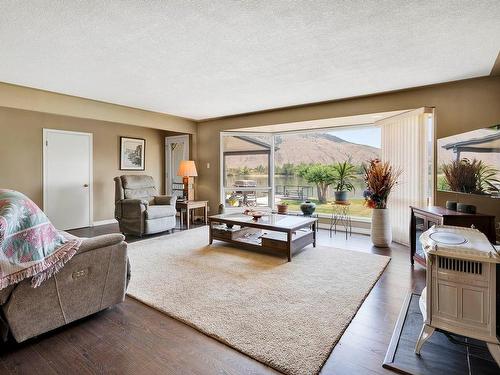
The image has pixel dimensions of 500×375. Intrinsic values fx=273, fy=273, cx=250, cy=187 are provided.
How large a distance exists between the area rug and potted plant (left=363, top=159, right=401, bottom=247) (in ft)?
1.94

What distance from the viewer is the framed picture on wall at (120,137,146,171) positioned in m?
6.11

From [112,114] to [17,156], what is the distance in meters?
1.70

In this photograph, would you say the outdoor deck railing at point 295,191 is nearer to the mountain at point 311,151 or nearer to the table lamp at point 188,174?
the mountain at point 311,151

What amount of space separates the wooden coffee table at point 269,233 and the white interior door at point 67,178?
9.98ft

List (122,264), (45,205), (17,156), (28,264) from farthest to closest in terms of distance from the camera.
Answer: (45,205)
(17,156)
(122,264)
(28,264)

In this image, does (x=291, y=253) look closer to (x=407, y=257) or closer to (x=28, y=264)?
(x=407, y=257)

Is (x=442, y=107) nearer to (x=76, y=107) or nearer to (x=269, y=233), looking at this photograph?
(x=269, y=233)

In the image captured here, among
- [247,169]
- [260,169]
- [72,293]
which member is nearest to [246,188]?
[247,169]

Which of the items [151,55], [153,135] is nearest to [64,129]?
[153,135]

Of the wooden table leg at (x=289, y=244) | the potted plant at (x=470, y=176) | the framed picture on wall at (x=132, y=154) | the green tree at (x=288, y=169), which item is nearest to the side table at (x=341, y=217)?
the green tree at (x=288, y=169)

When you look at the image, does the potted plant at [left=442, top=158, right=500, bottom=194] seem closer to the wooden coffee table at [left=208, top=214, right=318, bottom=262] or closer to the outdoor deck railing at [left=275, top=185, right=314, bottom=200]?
the wooden coffee table at [left=208, top=214, right=318, bottom=262]

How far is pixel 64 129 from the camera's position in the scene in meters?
5.20

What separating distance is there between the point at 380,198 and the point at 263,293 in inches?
99.7

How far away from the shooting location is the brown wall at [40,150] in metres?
4.54
